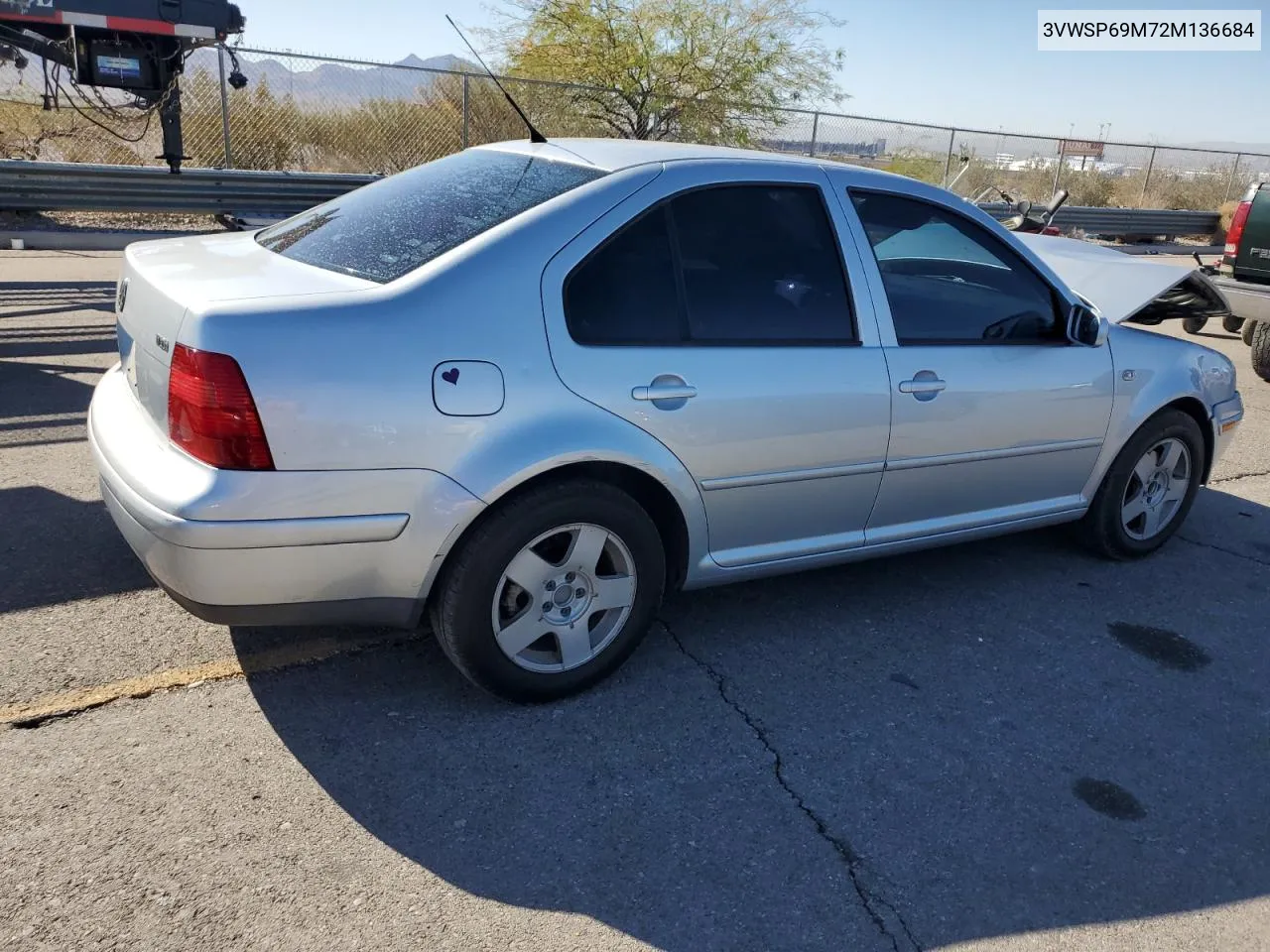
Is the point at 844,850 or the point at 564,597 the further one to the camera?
the point at 564,597

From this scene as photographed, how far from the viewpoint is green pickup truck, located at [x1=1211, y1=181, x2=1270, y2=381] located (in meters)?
8.66

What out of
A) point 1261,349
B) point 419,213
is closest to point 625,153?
point 419,213

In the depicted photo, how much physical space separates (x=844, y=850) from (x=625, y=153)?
2.29 metres

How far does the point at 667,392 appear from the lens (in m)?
3.13

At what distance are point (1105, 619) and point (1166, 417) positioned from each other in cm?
104

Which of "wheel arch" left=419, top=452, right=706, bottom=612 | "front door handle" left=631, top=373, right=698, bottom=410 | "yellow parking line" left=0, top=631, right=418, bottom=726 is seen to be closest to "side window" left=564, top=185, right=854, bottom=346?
"front door handle" left=631, top=373, right=698, bottom=410

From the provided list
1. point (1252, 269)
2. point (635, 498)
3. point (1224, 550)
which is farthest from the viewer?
point (1252, 269)

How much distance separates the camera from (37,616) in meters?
3.45

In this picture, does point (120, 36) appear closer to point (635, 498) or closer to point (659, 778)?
point (635, 498)

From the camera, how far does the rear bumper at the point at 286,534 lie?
263 cm

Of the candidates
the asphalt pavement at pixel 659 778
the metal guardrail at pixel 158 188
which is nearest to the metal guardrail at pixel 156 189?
the metal guardrail at pixel 158 188

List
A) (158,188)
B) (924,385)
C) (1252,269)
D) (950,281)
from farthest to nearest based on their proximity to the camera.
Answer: (158,188)
(1252,269)
(950,281)
(924,385)

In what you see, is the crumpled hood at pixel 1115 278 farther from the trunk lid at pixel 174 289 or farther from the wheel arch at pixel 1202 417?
the trunk lid at pixel 174 289

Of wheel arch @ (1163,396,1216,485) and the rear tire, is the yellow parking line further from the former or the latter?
the rear tire
